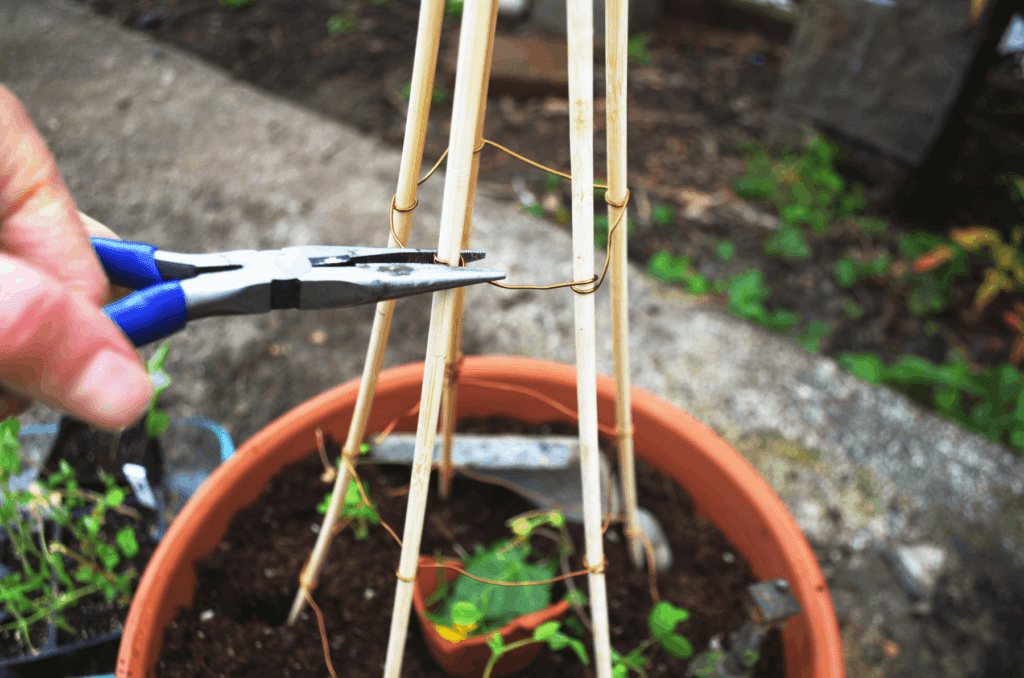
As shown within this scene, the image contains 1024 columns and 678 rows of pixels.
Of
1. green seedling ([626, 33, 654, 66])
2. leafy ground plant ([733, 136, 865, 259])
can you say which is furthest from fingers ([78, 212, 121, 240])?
green seedling ([626, 33, 654, 66])

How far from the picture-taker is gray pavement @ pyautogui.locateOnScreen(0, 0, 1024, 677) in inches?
53.4

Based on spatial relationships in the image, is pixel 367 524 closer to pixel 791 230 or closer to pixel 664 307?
pixel 664 307

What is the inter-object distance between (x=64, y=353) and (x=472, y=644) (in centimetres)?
64

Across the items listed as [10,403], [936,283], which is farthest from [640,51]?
[10,403]

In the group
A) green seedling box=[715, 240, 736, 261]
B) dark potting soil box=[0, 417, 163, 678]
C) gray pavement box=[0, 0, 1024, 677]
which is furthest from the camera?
green seedling box=[715, 240, 736, 261]

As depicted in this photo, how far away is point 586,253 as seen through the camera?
0.60 metres

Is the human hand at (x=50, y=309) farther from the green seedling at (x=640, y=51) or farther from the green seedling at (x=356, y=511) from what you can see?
the green seedling at (x=640, y=51)

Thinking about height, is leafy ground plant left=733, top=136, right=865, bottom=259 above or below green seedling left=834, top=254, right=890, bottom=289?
above

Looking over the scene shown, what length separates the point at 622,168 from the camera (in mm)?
647

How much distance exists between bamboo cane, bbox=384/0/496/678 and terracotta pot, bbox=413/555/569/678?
136 mm

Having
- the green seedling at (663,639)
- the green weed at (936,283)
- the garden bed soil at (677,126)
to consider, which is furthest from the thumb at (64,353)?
the green weed at (936,283)

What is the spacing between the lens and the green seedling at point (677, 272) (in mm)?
2007

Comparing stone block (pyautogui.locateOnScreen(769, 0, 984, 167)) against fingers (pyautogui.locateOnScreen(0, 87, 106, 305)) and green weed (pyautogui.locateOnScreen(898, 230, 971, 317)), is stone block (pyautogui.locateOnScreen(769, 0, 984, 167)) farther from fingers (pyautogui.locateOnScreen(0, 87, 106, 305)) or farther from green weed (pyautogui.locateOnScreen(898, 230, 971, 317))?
fingers (pyautogui.locateOnScreen(0, 87, 106, 305))

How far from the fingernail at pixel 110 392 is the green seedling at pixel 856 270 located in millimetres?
2189
